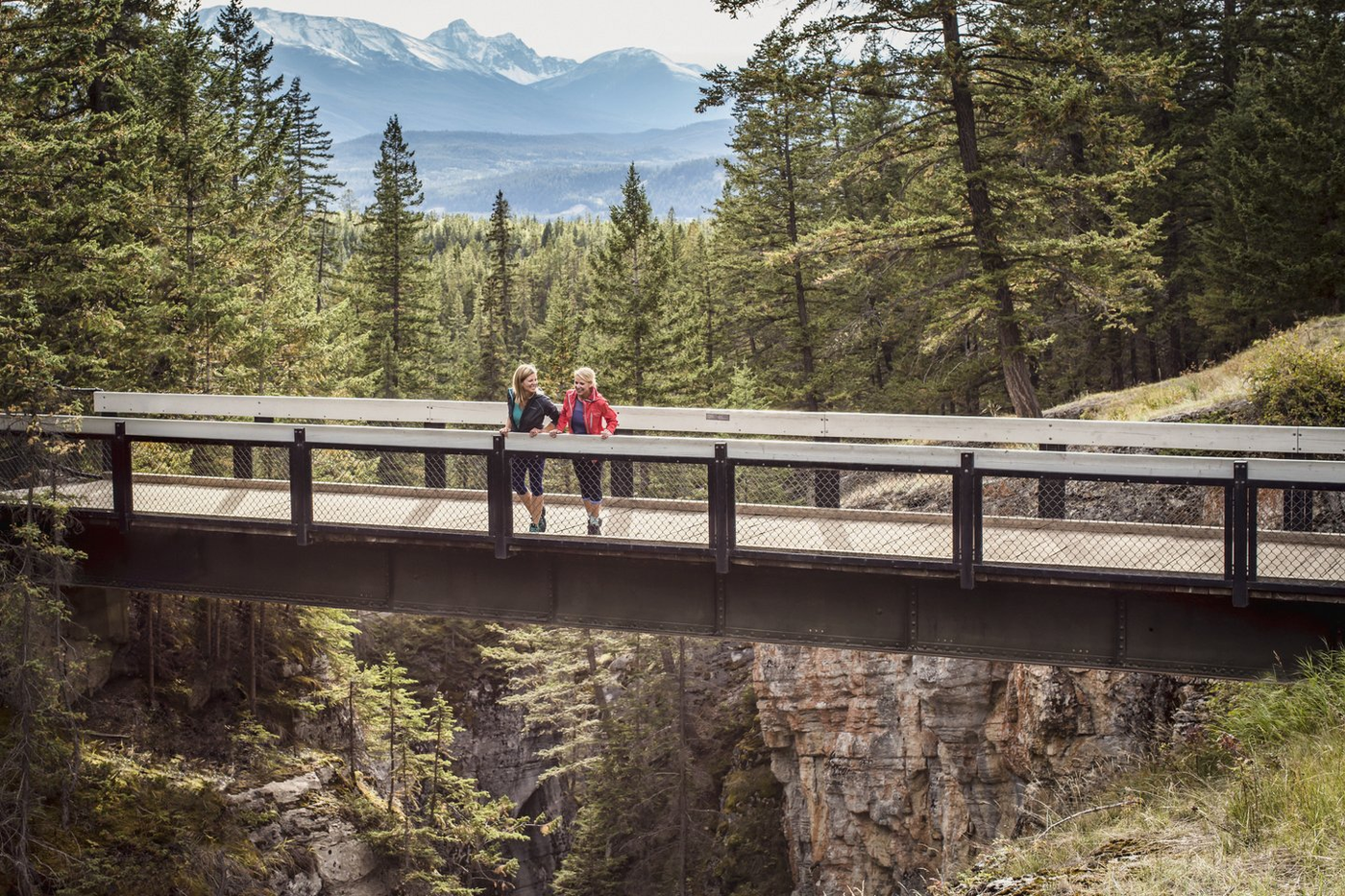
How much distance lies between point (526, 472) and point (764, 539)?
2454 millimetres

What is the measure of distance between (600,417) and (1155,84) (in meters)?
11.5

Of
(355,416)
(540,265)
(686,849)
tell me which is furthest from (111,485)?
(540,265)

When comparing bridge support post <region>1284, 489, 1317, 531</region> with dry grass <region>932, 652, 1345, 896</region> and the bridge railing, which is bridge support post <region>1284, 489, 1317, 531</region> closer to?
the bridge railing

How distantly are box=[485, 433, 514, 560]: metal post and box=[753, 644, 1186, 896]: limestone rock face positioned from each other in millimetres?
8176

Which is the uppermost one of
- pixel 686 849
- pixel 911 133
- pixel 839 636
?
pixel 911 133

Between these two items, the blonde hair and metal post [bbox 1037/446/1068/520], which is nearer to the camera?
the blonde hair

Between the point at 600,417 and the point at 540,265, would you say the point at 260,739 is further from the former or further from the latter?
the point at 540,265

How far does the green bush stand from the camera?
46.2 ft

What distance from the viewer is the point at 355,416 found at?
1368 centimetres

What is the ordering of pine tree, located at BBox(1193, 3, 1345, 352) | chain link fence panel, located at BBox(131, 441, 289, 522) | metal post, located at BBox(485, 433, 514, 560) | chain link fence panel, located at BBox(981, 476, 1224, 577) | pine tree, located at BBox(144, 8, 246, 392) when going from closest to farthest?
chain link fence panel, located at BBox(981, 476, 1224, 577) < metal post, located at BBox(485, 433, 514, 560) < chain link fence panel, located at BBox(131, 441, 289, 522) < pine tree, located at BBox(144, 8, 246, 392) < pine tree, located at BBox(1193, 3, 1345, 352)

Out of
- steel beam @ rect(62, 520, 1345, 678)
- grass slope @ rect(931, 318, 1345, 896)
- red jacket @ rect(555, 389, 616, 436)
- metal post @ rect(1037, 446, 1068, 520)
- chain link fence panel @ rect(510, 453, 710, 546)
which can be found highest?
red jacket @ rect(555, 389, 616, 436)

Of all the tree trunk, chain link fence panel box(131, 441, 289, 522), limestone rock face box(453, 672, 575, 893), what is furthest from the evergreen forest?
chain link fence panel box(131, 441, 289, 522)

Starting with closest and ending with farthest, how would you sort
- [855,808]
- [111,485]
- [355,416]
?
[111,485] → [355,416] → [855,808]

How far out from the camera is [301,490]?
1066cm
